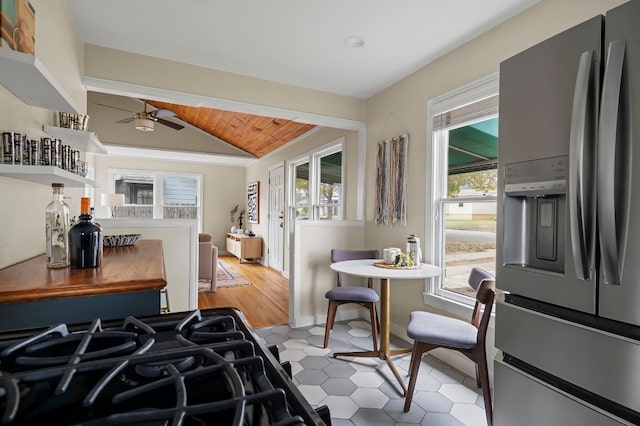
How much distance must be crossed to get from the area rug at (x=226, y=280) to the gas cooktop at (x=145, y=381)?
448cm

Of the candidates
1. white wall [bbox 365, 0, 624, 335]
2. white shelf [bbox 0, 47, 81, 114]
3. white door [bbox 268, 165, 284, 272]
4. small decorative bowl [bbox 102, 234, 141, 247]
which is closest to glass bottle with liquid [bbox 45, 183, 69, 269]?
white shelf [bbox 0, 47, 81, 114]

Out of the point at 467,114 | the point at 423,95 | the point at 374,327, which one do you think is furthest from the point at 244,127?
the point at 374,327

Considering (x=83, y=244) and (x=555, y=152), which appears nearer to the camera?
(x=555, y=152)

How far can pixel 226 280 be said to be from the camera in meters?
5.50

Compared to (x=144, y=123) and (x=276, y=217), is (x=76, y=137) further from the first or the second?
(x=276, y=217)

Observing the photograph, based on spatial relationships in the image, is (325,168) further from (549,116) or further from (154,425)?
(154,425)

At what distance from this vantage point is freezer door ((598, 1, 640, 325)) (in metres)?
0.95

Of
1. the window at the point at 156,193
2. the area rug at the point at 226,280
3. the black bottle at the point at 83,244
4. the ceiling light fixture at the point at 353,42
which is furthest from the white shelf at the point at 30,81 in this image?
the window at the point at 156,193

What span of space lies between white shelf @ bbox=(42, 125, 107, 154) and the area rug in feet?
9.77

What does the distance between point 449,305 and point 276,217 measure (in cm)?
445

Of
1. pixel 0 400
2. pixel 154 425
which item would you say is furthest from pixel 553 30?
pixel 0 400

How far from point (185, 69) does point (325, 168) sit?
94.1 inches

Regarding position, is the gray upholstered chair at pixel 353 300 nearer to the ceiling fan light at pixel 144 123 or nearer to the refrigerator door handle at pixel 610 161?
A: the refrigerator door handle at pixel 610 161

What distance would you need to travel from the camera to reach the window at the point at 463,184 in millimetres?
2412
